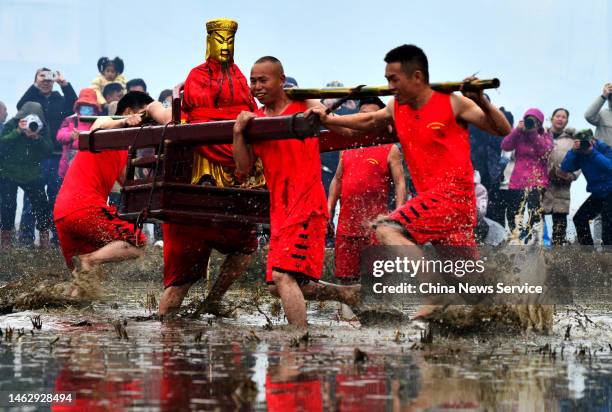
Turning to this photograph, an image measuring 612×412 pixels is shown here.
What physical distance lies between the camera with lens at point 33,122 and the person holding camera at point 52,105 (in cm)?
35

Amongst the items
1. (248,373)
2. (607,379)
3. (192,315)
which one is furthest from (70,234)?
(607,379)

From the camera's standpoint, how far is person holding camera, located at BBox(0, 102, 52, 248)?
1931cm

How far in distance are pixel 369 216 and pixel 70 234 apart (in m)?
2.48

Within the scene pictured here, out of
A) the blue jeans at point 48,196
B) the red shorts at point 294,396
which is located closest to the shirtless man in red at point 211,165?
the red shorts at point 294,396

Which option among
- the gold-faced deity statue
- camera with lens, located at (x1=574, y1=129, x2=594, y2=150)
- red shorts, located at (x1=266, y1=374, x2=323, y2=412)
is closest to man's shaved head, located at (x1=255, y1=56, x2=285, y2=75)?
the gold-faced deity statue

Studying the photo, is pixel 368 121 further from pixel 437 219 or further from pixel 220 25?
pixel 220 25

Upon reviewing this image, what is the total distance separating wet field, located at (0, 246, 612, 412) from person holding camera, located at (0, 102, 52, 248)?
935cm

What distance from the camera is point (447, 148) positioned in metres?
8.82

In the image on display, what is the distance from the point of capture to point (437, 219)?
8875mm

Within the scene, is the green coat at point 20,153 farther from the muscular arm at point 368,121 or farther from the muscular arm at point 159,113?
the muscular arm at point 368,121

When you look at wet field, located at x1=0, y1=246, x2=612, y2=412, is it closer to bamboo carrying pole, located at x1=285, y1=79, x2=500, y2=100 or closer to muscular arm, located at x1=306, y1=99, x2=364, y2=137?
muscular arm, located at x1=306, y1=99, x2=364, y2=137

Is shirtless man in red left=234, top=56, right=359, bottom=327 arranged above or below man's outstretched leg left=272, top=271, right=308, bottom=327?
above

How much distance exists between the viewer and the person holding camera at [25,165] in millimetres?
19312

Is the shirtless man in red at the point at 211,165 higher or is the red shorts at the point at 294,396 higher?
the shirtless man in red at the point at 211,165
